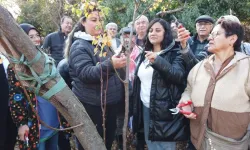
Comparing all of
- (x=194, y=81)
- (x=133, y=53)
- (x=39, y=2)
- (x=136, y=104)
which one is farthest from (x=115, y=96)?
(x=39, y=2)

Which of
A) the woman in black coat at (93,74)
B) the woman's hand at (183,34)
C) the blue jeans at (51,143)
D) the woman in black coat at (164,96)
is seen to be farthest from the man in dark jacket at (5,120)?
the woman's hand at (183,34)

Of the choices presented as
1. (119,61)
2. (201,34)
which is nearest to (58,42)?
(201,34)

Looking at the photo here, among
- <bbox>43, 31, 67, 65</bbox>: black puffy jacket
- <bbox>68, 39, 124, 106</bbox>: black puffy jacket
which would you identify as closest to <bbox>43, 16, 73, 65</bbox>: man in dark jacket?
<bbox>43, 31, 67, 65</bbox>: black puffy jacket

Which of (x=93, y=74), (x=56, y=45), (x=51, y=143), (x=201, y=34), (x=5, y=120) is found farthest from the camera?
(x=56, y=45)

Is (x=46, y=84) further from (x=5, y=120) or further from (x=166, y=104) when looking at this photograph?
(x=166, y=104)

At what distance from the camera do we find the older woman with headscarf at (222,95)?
2.40m

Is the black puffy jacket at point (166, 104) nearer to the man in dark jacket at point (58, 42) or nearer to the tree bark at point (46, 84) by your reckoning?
the tree bark at point (46, 84)

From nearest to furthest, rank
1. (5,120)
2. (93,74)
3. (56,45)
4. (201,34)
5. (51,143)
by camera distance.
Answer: (93,74), (5,120), (51,143), (201,34), (56,45)

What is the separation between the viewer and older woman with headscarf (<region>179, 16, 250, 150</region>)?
94.6 inches

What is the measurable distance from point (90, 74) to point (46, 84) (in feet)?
2.60

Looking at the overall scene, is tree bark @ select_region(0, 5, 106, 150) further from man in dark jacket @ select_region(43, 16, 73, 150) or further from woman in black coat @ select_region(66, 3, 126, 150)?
man in dark jacket @ select_region(43, 16, 73, 150)

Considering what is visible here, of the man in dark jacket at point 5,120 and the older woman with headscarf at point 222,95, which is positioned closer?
the older woman with headscarf at point 222,95

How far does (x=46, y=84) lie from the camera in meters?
1.86

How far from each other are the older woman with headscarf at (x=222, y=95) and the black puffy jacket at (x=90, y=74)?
70 centimetres
